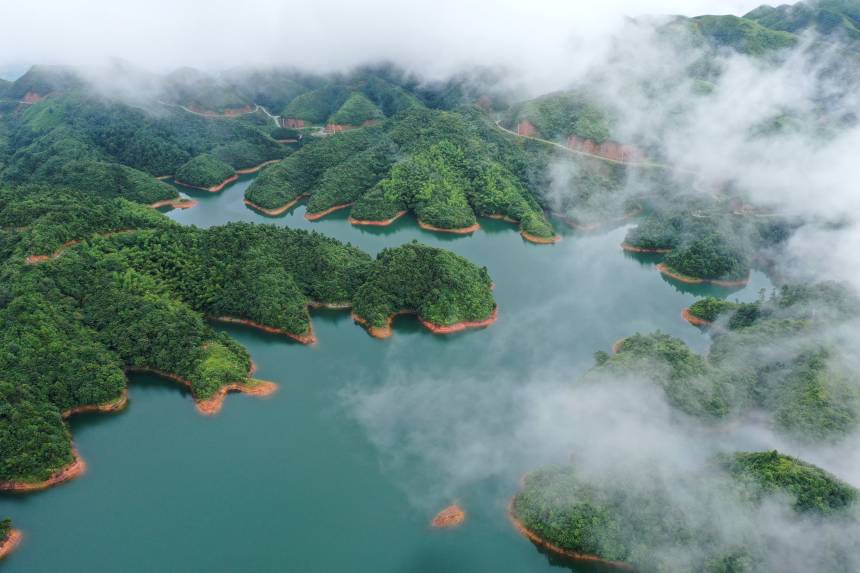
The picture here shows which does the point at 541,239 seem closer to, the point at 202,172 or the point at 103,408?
the point at 103,408

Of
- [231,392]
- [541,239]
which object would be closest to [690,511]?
[231,392]

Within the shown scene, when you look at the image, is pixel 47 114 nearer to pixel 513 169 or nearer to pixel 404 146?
pixel 404 146

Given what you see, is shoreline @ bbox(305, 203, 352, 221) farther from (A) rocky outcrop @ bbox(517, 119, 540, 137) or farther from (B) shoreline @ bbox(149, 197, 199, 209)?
(A) rocky outcrop @ bbox(517, 119, 540, 137)

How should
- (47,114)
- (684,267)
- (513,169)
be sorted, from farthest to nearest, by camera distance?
1. (47,114)
2. (513,169)
3. (684,267)

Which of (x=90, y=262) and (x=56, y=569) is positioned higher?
(x=90, y=262)

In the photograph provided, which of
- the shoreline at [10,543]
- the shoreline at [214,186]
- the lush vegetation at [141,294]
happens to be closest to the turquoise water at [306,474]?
the shoreline at [10,543]

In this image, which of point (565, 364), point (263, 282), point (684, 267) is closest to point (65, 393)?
point (263, 282)

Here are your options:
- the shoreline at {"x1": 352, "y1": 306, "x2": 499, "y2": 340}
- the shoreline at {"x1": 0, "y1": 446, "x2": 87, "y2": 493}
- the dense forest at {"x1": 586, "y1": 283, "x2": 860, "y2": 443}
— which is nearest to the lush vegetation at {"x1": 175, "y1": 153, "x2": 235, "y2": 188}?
the shoreline at {"x1": 352, "y1": 306, "x2": 499, "y2": 340}
